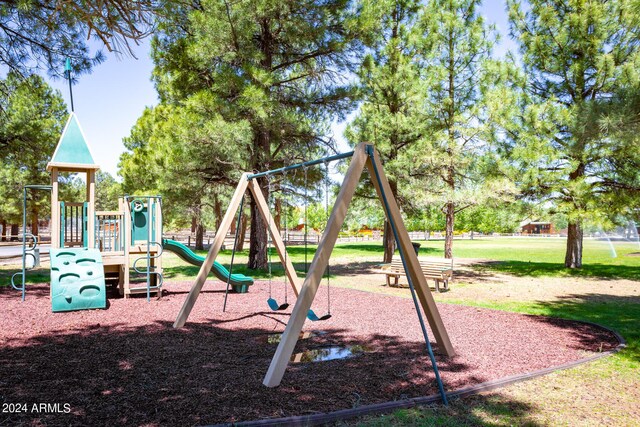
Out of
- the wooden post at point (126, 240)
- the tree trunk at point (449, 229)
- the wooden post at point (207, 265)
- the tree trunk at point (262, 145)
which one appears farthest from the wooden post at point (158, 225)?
the tree trunk at point (449, 229)

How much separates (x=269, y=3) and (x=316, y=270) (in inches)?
410

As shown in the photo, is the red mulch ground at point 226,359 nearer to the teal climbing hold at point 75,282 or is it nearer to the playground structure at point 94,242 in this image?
the teal climbing hold at point 75,282

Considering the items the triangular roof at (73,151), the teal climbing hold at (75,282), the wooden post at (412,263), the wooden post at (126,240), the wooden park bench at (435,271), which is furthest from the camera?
the wooden park bench at (435,271)

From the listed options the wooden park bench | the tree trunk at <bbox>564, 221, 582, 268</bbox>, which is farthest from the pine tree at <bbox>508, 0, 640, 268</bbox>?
the wooden park bench

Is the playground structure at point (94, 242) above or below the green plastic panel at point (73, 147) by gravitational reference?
below

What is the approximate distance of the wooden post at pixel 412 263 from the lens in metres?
4.63

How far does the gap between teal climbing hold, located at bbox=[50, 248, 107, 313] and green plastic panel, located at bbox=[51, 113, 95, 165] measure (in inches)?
85.9

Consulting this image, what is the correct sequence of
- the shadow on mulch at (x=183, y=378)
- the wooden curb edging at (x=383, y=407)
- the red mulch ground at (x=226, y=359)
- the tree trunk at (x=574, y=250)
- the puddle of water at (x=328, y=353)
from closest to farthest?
the wooden curb edging at (x=383, y=407), the shadow on mulch at (x=183, y=378), the red mulch ground at (x=226, y=359), the puddle of water at (x=328, y=353), the tree trunk at (x=574, y=250)

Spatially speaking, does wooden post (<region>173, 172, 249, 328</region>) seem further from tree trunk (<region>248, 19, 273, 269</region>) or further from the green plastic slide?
tree trunk (<region>248, 19, 273, 269</region>)

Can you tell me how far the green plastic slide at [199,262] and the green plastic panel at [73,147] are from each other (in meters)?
2.62

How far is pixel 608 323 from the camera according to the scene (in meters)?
6.97

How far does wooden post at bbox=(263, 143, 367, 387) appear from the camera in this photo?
12.5 ft

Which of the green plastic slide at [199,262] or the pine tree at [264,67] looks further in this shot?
the pine tree at [264,67]

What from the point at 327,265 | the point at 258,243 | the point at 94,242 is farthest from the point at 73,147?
the point at 327,265
